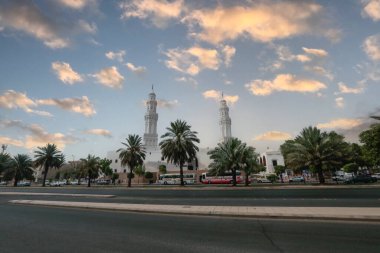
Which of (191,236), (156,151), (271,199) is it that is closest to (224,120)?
(156,151)

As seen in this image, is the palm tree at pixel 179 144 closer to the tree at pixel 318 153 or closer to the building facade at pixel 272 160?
the tree at pixel 318 153

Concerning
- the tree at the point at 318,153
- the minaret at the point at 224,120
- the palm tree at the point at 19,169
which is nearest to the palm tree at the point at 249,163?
the tree at the point at 318,153

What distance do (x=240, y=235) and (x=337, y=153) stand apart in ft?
137

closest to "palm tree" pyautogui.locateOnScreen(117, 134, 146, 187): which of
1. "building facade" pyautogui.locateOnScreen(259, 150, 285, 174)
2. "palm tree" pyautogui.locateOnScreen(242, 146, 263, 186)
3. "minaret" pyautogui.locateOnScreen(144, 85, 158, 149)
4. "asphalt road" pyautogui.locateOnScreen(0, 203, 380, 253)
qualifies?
"palm tree" pyautogui.locateOnScreen(242, 146, 263, 186)

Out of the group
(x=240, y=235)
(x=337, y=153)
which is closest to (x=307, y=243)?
(x=240, y=235)

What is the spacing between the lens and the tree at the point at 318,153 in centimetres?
4384

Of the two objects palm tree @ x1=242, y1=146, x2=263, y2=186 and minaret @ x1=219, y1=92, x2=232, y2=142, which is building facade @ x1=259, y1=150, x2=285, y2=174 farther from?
palm tree @ x1=242, y1=146, x2=263, y2=186

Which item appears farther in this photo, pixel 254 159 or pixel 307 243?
pixel 254 159

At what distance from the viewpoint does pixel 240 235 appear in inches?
348

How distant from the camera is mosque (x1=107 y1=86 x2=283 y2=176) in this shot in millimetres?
108125

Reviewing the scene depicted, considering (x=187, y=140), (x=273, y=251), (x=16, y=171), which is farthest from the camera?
(x=16, y=171)

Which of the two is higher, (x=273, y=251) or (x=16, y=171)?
(x=16, y=171)

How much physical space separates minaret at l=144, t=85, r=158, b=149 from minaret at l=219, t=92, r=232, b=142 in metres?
37.0

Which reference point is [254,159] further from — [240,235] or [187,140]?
[240,235]
